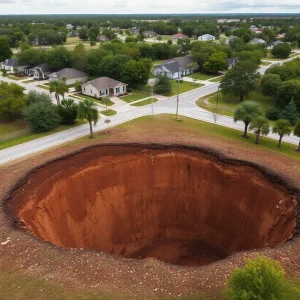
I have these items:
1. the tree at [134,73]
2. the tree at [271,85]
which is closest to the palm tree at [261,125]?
the tree at [271,85]

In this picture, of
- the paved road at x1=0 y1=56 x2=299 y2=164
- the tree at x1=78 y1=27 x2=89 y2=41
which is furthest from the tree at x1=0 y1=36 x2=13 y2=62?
the tree at x1=78 y1=27 x2=89 y2=41

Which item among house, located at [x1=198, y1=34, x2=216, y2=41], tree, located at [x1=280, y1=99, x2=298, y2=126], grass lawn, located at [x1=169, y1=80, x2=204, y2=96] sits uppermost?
tree, located at [x1=280, y1=99, x2=298, y2=126]

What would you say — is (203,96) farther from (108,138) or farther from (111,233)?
(111,233)

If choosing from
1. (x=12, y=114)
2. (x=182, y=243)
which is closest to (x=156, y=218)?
(x=182, y=243)

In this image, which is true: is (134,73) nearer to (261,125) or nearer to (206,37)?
(261,125)

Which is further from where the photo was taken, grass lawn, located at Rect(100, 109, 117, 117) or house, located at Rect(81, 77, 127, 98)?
house, located at Rect(81, 77, 127, 98)

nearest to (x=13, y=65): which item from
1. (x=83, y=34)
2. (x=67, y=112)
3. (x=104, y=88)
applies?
(x=104, y=88)

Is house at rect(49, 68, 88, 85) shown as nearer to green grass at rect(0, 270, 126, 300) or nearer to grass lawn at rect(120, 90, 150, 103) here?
grass lawn at rect(120, 90, 150, 103)

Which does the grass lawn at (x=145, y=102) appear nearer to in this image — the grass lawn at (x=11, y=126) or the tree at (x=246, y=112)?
the grass lawn at (x=11, y=126)
